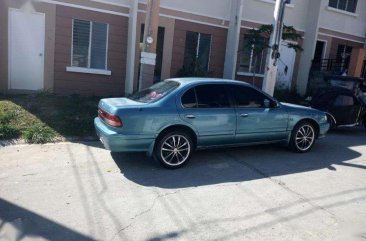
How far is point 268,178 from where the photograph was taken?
5.88 m

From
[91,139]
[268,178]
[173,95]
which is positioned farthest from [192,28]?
[268,178]

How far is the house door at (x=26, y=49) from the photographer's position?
11.1 meters

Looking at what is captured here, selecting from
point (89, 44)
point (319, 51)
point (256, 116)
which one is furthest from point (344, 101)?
point (319, 51)

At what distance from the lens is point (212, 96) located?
646cm

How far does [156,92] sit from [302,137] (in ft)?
10.2

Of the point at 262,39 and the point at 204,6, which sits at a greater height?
the point at 204,6

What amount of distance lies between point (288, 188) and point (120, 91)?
8.55 meters

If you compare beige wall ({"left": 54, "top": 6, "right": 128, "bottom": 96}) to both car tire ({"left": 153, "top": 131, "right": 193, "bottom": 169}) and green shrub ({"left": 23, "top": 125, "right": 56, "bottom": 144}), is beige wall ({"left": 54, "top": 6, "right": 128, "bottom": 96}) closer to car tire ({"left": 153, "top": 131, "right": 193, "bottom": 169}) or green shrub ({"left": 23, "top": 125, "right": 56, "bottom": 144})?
green shrub ({"left": 23, "top": 125, "right": 56, "bottom": 144})

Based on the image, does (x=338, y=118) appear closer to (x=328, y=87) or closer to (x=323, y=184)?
(x=328, y=87)

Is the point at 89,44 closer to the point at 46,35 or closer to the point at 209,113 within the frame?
the point at 46,35

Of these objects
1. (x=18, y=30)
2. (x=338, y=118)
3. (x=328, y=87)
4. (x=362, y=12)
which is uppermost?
(x=362, y=12)

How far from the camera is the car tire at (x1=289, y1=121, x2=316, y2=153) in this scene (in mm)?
7258

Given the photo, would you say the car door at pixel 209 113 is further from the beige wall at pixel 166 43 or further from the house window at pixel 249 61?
the house window at pixel 249 61

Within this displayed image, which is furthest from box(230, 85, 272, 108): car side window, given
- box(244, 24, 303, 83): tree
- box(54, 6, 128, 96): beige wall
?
box(54, 6, 128, 96): beige wall
